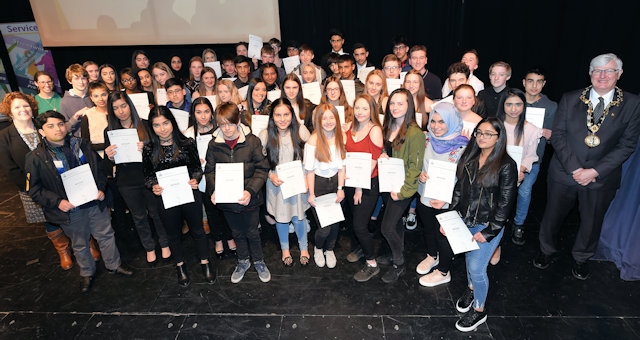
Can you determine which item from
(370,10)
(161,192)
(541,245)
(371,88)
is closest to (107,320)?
(161,192)

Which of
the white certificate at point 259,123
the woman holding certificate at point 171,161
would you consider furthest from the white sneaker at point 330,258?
the white certificate at point 259,123

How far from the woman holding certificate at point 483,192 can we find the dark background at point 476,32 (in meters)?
3.59

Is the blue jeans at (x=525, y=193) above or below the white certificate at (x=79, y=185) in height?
below

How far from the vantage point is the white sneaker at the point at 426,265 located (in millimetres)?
3525

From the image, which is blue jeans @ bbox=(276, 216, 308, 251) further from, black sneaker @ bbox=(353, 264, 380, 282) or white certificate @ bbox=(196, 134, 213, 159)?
white certificate @ bbox=(196, 134, 213, 159)

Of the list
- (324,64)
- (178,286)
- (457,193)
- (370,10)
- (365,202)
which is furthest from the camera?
(370,10)

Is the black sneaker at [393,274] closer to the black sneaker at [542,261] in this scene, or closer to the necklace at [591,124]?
the black sneaker at [542,261]

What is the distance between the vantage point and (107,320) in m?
3.13

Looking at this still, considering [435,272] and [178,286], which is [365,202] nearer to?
[435,272]

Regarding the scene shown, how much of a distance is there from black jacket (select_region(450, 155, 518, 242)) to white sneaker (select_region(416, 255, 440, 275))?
1005mm

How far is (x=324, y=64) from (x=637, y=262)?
14.9 ft

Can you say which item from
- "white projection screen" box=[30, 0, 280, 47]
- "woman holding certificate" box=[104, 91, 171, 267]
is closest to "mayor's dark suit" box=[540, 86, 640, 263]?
"woman holding certificate" box=[104, 91, 171, 267]

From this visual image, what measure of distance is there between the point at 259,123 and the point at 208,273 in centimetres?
156

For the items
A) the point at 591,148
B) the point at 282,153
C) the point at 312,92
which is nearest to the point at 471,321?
the point at 591,148
